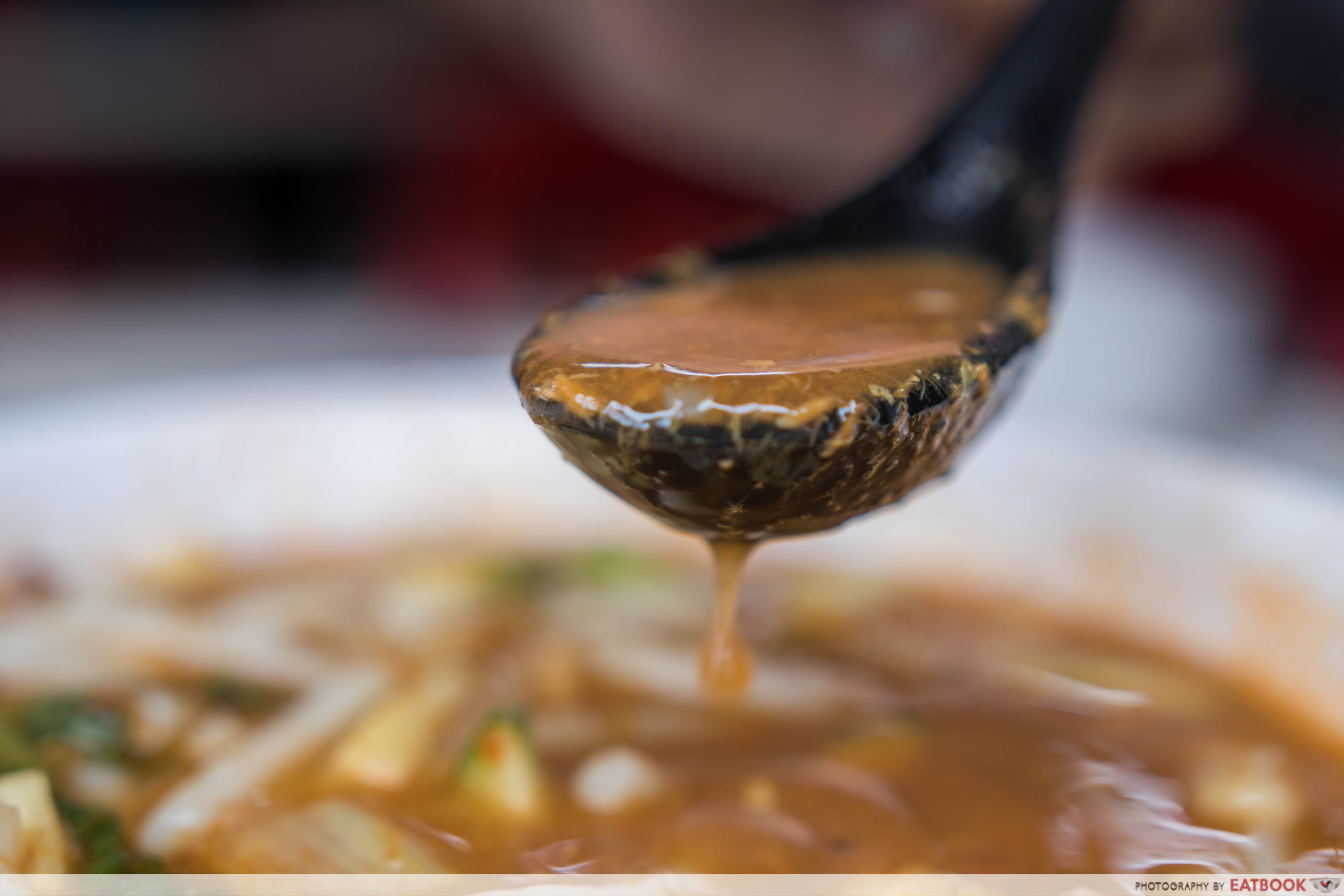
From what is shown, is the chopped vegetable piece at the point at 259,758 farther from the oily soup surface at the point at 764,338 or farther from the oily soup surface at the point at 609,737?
the oily soup surface at the point at 764,338

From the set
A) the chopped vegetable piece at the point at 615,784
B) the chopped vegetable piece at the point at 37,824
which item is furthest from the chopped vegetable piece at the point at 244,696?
the chopped vegetable piece at the point at 615,784

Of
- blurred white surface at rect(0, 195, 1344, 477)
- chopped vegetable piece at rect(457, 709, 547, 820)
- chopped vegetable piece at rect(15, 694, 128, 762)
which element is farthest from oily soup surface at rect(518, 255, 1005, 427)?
chopped vegetable piece at rect(15, 694, 128, 762)

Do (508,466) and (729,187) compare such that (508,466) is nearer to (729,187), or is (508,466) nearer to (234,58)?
(729,187)

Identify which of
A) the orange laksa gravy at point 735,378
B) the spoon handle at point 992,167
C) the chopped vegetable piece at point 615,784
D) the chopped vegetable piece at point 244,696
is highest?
the spoon handle at point 992,167

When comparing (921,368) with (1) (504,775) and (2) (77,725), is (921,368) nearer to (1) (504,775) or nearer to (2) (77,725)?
(1) (504,775)

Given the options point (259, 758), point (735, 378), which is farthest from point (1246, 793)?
point (259, 758)

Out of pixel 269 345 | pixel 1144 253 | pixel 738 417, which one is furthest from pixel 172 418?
pixel 1144 253
